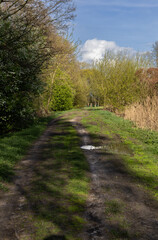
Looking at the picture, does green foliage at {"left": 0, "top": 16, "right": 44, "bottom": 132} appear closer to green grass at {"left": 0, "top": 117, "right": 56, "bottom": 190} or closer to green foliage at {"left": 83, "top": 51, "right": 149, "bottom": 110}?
green grass at {"left": 0, "top": 117, "right": 56, "bottom": 190}

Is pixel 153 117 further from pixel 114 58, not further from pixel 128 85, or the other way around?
pixel 114 58

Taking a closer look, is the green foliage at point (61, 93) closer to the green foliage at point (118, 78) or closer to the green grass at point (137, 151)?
the green foliage at point (118, 78)

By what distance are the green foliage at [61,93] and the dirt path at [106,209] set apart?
2442 cm

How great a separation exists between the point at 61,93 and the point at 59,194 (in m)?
28.0

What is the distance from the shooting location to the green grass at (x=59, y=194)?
4703mm

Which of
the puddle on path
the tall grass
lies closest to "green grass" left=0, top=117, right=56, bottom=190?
the puddle on path

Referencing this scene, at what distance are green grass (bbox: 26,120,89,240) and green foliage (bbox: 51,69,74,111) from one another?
22149 millimetres

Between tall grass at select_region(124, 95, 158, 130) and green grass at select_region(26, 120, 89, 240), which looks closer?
green grass at select_region(26, 120, 89, 240)

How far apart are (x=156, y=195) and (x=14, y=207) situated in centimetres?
335

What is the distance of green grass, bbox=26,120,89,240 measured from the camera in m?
4.70

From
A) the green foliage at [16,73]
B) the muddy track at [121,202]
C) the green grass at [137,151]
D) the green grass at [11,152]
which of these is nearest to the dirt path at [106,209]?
the muddy track at [121,202]

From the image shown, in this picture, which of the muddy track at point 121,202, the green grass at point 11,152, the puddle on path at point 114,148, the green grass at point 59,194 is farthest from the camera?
the puddle on path at point 114,148

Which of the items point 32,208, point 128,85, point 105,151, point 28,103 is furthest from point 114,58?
point 32,208

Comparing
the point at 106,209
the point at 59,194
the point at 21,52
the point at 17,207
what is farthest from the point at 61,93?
the point at 106,209
